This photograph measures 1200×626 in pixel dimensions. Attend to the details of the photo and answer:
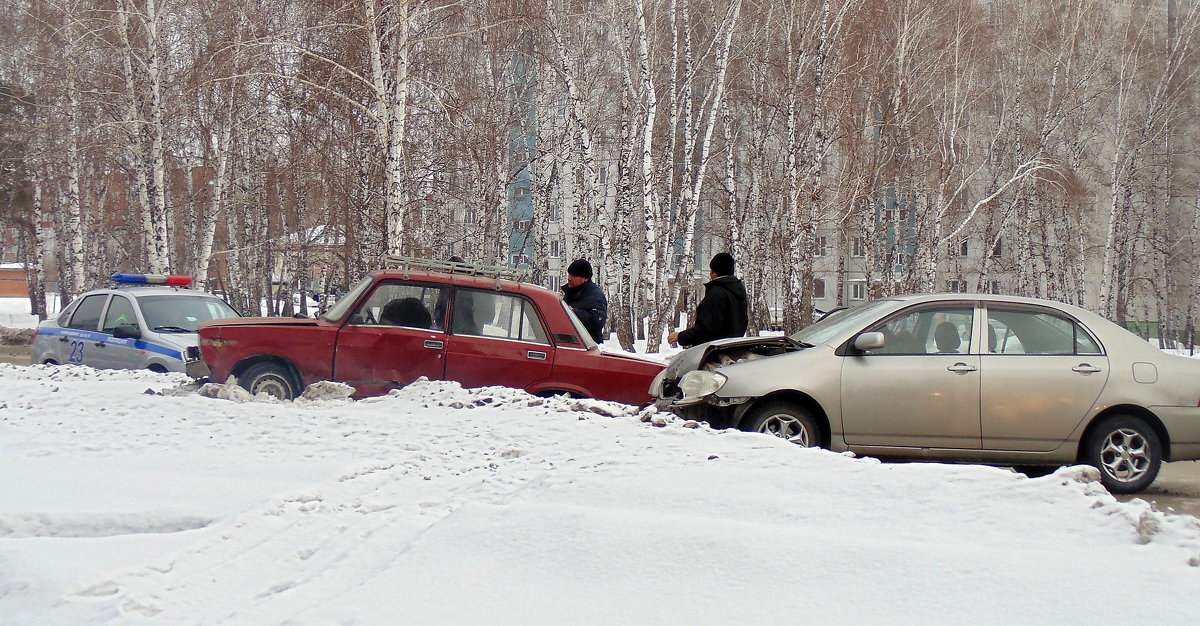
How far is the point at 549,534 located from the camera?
156 inches

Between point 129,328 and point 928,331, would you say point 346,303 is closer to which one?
point 129,328

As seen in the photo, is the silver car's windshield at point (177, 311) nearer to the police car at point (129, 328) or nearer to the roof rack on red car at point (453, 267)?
the police car at point (129, 328)

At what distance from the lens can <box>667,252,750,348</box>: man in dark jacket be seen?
9414mm

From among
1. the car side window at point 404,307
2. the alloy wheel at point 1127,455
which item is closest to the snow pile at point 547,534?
the car side window at point 404,307

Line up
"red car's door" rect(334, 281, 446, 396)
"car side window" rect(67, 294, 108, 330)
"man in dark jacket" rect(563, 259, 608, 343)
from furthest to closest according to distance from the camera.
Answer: "car side window" rect(67, 294, 108, 330)
"man in dark jacket" rect(563, 259, 608, 343)
"red car's door" rect(334, 281, 446, 396)

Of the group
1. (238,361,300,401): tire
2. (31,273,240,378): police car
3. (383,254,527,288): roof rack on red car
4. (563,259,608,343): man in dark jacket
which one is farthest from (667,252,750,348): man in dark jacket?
(31,273,240,378): police car

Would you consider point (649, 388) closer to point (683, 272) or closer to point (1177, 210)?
point (683, 272)

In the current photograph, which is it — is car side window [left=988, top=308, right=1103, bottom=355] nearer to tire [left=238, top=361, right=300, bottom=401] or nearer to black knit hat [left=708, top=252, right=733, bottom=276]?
black knit hat [left=708, top=252, right=733, bottom=276]

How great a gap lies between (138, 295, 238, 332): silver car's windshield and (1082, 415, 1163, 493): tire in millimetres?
10015

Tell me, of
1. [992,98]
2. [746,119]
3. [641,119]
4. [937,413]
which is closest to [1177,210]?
[992,98]

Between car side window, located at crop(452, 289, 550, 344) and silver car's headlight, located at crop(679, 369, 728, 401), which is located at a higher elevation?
car side window, located at crop(452, 289, 550, 344)

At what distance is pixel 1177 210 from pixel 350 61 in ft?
135

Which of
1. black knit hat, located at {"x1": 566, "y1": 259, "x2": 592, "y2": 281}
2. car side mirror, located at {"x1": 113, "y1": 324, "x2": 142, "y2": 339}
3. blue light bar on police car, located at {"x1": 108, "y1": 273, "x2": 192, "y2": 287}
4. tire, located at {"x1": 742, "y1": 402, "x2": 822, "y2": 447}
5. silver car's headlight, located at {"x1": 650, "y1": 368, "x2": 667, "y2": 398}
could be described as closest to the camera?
tire, located at {"x1": 742, "y1": 402, "x2": 822, "y2": 447}

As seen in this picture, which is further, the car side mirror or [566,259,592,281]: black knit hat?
the car side mirror
